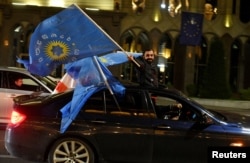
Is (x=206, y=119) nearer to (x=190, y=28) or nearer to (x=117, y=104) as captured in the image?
(x=117, y=104)

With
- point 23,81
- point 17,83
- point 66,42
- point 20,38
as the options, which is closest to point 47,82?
point 23,81

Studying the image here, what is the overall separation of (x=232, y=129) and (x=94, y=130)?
204 cm

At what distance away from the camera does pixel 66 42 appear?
295 inches

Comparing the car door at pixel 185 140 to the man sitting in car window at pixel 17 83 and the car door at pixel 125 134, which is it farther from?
the man sitting in car window at pixel 17 83

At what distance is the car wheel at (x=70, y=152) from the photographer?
731 centimetres

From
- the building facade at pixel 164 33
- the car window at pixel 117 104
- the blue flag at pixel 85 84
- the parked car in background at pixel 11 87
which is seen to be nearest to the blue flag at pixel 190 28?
the building facade at pixel 164 33

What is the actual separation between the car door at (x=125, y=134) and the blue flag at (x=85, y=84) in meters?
0.33

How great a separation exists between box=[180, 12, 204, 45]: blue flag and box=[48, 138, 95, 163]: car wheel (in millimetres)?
20706

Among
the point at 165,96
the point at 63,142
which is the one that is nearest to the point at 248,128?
Result: the point at 165,96

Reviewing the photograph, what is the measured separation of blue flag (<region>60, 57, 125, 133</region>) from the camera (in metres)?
7.28

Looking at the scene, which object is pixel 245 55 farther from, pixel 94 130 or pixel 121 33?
pixel 94 130

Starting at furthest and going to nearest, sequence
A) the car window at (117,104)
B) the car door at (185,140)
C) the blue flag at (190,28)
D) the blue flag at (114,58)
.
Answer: the blue flag at (190,28), the blue flag at (114,58), the car window at (117,104), the car door at (185,140)

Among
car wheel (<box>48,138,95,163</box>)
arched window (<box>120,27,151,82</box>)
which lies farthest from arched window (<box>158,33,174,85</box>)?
car wheel (<box>48,138,95,163</box>)

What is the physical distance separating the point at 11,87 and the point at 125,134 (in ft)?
15.3
